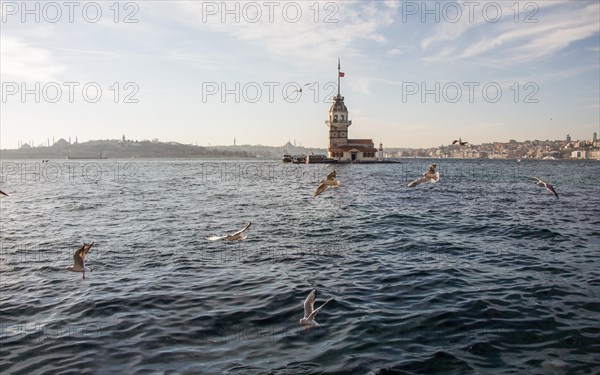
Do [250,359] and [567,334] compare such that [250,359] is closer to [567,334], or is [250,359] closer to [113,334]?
[113,334]

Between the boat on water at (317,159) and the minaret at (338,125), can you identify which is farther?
the minaret at (338,125)

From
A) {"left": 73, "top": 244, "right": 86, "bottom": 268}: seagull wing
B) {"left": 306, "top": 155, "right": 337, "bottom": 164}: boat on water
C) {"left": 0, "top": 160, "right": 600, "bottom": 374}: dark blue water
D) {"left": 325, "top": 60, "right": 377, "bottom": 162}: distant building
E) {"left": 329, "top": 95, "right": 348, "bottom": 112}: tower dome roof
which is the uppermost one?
{"left": 329, "top": 95, "right": 348, "bottom": 112}: tower dome roof

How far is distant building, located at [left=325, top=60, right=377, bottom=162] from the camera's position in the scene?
135625 millimetres

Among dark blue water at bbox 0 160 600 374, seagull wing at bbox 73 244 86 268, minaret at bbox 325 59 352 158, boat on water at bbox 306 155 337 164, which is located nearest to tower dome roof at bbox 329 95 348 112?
minaret at bbox 325 59 352 158

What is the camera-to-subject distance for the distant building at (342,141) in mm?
135625

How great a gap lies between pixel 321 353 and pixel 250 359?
52.9 inches

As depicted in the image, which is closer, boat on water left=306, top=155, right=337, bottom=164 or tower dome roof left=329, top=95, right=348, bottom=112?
boat on water left=306, top=155, right=337, bottom=164

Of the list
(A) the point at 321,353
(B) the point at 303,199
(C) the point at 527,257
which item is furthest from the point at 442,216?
(A) the point at 321,353

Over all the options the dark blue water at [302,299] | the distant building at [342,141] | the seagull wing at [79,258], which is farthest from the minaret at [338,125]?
the seagull wing at [79,258]

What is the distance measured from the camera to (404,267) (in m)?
14.5

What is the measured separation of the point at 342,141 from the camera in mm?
139000

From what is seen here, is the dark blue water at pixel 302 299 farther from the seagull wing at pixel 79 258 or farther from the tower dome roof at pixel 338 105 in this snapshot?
the tower dome roof at pixel 338 105

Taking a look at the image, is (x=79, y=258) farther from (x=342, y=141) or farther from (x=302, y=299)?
(x=342, y=141)

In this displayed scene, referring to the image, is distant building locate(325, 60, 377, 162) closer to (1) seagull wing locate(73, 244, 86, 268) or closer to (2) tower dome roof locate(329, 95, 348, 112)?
(2) tower dome roof locate(329, 95, 348, 112)
